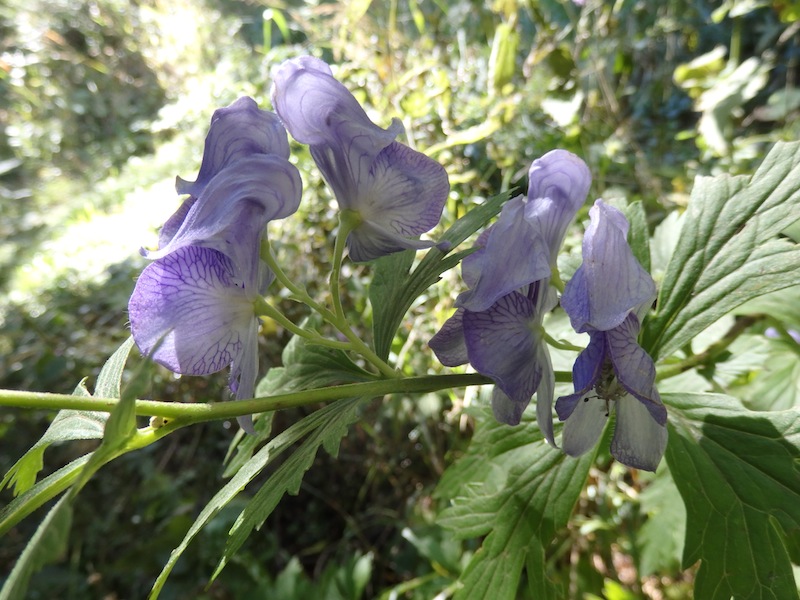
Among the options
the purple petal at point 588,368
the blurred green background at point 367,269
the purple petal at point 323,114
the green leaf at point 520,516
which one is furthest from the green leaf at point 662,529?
the purple petal at point 323,114

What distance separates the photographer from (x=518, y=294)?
51cm

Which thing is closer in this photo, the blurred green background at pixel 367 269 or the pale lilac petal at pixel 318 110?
the pale lilac petal at pixel 318 110

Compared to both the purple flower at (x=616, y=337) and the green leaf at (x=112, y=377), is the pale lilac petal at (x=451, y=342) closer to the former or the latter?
the purple flower at (x=616, y=337)

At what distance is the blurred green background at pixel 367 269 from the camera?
1.47 m

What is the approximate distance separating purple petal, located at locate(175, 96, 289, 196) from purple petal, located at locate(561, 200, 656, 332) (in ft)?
0.87

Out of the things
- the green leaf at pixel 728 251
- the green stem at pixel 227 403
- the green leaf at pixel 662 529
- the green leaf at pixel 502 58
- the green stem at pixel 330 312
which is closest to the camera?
the green stem at pixel 227 403

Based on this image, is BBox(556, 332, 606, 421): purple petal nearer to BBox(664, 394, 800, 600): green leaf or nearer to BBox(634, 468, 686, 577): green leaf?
BBox(664, 394, 800, 600): green leaf

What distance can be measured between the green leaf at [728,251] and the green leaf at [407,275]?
0.26 m

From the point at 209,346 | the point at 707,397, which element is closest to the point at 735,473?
the point at 707,397

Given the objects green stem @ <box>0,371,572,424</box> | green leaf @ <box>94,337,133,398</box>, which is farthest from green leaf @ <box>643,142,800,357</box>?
green leaf @ <box>94,337,133,398</box>

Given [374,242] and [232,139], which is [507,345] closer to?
[374,242]

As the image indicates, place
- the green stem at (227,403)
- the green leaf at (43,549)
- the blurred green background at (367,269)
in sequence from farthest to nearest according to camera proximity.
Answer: the blurred green background at (367,269) < the green stem at (227,403) < the green leaf at (43,549)

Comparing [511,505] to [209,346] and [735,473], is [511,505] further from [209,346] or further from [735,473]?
[209,346]

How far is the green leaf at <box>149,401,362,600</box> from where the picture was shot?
43 centimetres
